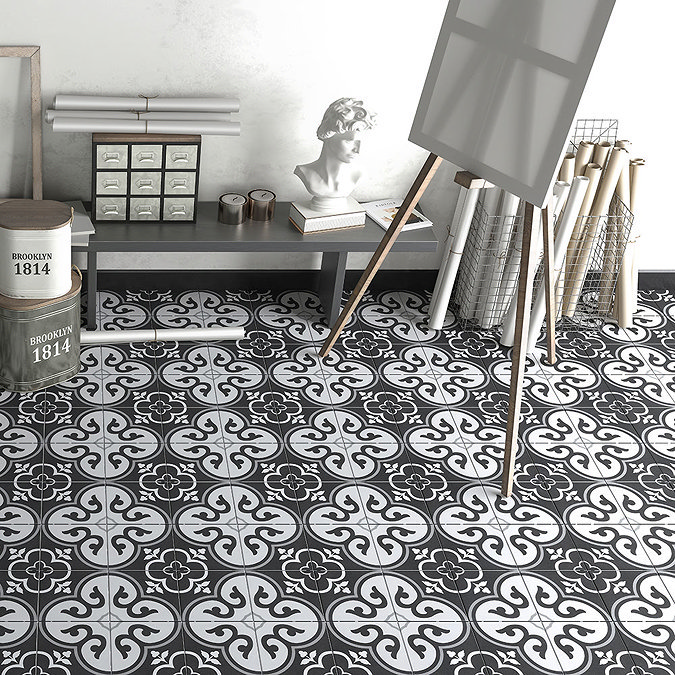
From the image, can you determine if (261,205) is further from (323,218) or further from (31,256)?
(31,256)

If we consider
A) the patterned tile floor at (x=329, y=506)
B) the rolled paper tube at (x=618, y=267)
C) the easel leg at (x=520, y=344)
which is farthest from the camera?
the rolled paper tube at (x=618, y=267)

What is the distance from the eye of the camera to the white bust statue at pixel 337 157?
3289 millimetres

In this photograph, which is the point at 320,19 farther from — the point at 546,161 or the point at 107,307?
the point at 107,307

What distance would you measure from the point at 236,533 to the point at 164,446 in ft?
1.45

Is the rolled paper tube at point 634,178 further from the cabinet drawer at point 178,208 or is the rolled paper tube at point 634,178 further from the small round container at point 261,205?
the cabinet drawer at point 178,208

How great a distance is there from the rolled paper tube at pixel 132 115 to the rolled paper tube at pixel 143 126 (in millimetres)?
19

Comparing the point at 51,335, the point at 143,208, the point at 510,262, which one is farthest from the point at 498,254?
the point at 51,335

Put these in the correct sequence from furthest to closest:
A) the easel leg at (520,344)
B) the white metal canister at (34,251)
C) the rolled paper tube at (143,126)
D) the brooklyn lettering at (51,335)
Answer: the rolled paper tube at (143,126), the brooklyn lettering at (51,335), the white metal canister at (34,251), the easel leg at (520,344)

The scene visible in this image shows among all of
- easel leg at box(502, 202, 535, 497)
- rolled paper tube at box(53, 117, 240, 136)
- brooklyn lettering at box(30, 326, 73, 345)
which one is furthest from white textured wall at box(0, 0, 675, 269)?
easel leg at box(502, 202, 535, 497)

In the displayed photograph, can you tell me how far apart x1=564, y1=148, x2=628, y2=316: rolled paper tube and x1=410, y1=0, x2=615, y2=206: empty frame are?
983mm

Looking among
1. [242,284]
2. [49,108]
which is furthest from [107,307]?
[49,108]

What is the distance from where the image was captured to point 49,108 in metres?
3.38

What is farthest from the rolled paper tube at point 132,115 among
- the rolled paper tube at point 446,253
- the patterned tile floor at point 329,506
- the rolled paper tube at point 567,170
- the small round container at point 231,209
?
the rolled paper tube at point 567,170

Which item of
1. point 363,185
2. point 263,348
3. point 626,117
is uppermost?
point 626,117
